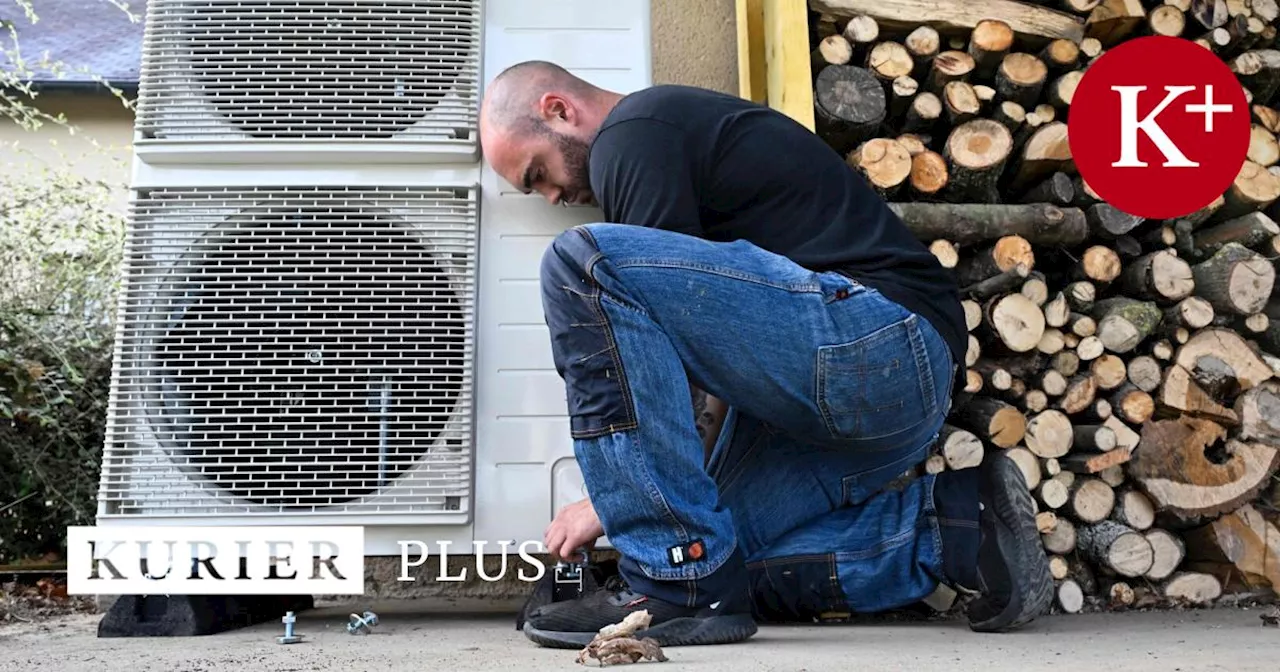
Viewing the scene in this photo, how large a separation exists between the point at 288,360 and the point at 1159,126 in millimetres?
1756

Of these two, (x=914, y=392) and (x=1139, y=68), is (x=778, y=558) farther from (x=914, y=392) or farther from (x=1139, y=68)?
(x=1139, y=68)

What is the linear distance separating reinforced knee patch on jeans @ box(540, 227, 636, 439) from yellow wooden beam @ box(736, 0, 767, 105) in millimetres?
1012

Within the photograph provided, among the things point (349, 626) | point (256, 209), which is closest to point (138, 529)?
point (349, 626)

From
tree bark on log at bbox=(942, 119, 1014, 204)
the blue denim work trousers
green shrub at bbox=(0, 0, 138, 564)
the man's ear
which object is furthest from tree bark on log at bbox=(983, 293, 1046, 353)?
green shrub at bbox=(0, 0, 138, 564)

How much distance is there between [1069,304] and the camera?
1919mm

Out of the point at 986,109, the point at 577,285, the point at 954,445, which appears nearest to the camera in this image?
the point at 577,285

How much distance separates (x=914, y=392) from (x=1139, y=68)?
3.78ft

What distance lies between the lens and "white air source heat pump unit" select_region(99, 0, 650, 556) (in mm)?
1545

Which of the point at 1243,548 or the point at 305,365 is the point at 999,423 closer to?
the point at 1243,548

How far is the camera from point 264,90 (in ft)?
5.47

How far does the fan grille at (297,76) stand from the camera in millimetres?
1653

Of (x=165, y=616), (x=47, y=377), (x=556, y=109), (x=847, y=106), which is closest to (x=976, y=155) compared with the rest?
(x=847, y=106)

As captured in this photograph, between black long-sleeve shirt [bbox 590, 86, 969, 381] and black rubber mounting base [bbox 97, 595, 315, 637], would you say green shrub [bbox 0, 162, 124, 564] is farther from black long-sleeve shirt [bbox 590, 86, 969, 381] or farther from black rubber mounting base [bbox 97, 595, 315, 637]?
black long-sleeve shirt [bbox 590, 86, 969, 381]

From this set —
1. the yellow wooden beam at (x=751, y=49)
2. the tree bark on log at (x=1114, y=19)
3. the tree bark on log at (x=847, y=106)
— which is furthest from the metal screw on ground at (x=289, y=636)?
the tree bark on log at (x=1114, y=19)
